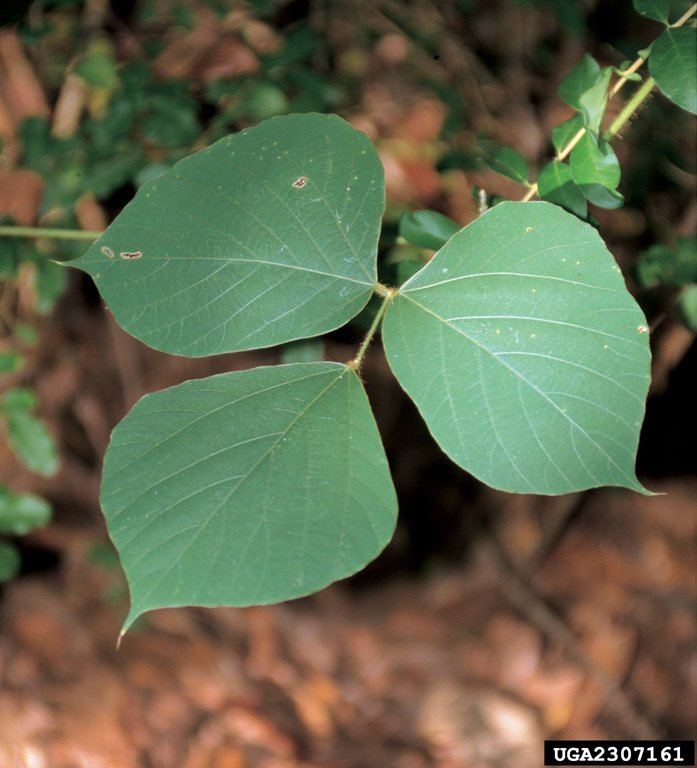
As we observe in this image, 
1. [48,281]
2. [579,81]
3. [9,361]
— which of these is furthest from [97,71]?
[579,81]

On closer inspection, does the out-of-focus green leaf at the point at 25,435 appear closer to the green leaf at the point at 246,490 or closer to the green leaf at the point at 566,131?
the green leaf at the point at 246,490

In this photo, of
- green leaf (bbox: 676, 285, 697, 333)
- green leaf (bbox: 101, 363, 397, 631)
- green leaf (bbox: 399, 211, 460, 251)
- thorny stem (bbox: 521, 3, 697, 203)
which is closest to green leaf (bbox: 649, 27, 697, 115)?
thorny stem (bbox: 521, 3, 697, 203)

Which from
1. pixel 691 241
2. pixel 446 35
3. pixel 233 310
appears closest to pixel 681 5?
pixel 691 241

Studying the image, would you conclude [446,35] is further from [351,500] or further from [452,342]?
[351,500]

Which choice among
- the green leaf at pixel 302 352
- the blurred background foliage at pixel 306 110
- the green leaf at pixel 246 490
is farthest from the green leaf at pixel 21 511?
the green leaf at pixel 246 490

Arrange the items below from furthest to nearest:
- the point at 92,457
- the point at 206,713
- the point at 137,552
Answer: the point at 92,457 → the point at 206,713 → the point at 137,552

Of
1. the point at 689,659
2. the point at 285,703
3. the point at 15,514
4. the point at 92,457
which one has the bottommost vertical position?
the point at 689,659

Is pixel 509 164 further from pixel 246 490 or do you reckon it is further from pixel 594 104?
pixel 246 490
